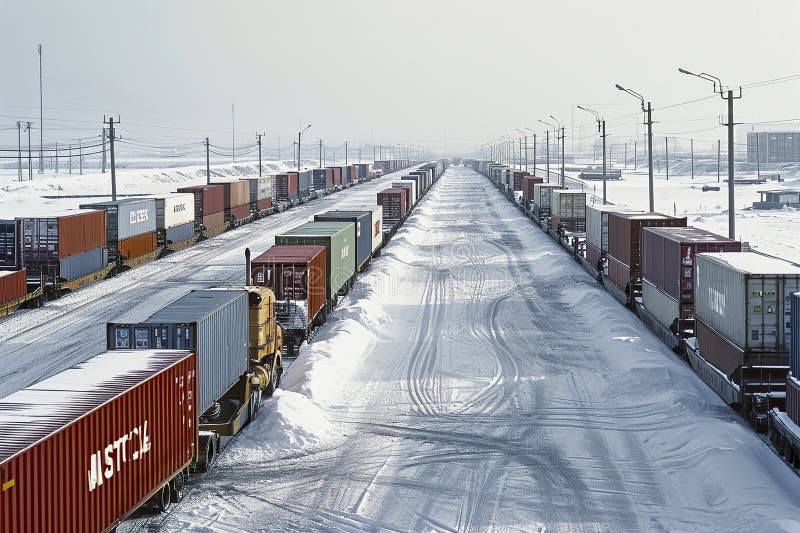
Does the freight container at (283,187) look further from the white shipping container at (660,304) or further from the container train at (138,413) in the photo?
the container train at (138,413)

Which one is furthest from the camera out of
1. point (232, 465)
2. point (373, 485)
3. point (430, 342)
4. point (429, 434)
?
point (430, 342)

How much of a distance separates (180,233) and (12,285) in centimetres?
2453

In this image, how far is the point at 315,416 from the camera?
79.1 ft

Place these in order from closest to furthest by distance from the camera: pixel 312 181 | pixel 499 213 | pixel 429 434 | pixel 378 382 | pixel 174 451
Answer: pixel 174 451
pixel 429 434
pixel 378 382
pixel 499 213
pixel 312 181

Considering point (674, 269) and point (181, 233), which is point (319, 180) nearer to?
point (181, 233)

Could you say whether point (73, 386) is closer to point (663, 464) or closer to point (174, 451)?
point (174, 451)

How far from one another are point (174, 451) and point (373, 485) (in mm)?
4706

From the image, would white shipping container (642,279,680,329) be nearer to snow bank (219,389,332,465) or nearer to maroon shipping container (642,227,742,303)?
maroon shipping container (642,227,742,303)

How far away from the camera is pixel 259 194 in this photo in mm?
92312

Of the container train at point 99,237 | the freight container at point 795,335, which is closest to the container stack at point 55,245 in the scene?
the container train at point 99,237

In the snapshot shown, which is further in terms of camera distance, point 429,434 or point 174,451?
point 429,434

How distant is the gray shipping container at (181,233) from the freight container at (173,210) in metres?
0.27

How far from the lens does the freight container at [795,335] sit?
2009 centimetres

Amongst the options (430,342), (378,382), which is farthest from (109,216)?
(378,382)
